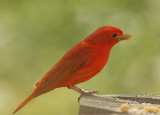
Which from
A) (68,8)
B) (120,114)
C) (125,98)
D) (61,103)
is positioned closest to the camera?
(120,114)

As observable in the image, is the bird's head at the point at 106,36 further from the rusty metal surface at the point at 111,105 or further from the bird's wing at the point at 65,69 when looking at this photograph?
the rusty metal surface at the point at 111,105

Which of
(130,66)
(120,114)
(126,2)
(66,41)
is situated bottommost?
(120,114)

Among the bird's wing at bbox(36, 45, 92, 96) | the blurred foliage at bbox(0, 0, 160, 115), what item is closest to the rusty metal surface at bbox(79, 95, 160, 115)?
the bird's wing at bbox(36, 45, 92, 96)

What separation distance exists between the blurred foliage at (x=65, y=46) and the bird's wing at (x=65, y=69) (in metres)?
1.79

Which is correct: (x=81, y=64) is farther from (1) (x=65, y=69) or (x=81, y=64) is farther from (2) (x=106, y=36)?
(2) (x=106, y=36)

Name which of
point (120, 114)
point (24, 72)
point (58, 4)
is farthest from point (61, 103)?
point (120, 114)

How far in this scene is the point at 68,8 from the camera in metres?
7.00

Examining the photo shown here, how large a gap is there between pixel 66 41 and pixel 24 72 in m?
0.83

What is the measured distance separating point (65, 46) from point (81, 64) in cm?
210

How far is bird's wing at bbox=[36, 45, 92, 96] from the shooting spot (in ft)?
14.9

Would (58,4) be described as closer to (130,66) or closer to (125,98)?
(130,66)

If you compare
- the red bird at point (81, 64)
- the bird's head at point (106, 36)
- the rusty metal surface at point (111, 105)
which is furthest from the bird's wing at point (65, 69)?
the rusty metal surface at point (111, 105)

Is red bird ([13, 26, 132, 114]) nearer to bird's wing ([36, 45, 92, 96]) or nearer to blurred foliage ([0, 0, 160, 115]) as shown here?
bird's wing ([36, 45, 92, 96])

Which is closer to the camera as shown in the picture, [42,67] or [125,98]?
[125,98]
